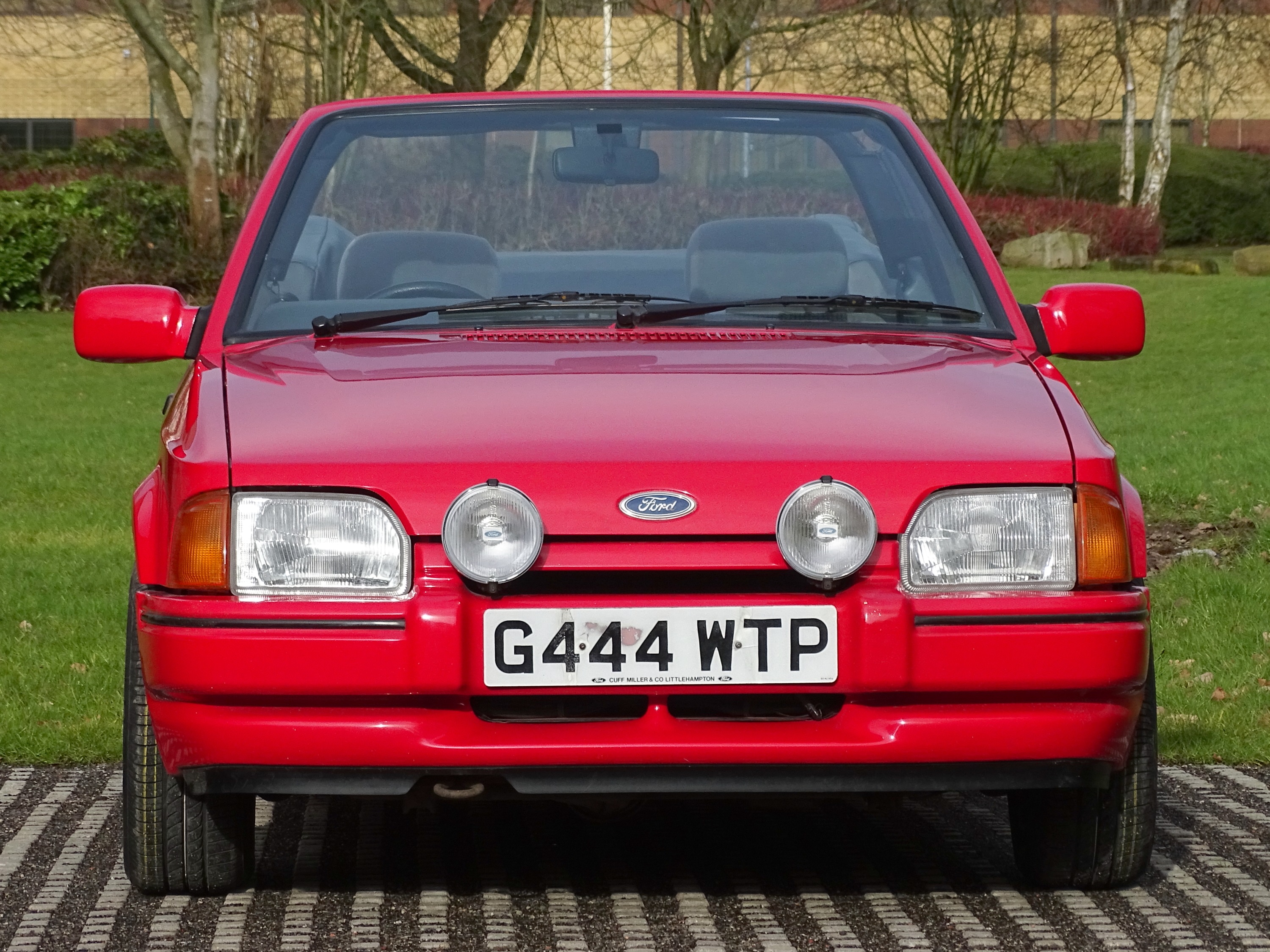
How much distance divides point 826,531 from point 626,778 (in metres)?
0.53

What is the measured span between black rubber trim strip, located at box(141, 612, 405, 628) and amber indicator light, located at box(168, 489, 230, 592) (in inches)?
2.4

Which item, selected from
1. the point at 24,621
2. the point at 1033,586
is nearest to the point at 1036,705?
the point at 1033,586

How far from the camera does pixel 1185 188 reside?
156 ft

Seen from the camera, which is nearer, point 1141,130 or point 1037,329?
point 1037,329

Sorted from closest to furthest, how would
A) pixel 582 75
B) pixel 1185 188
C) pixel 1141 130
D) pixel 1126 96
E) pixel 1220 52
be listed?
pixel 582 75 → pixel 1126 96 → pixel 1185 188 → pixel 1220 52 → pixel 1141 130

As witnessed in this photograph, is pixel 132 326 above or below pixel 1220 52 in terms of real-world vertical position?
below

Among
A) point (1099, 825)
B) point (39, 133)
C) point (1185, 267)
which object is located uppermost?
point (39, 133)

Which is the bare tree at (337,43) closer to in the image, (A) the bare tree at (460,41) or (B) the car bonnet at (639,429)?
(A) the bare tree at (460,41)

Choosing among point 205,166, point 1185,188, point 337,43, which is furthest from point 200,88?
point 1185,188

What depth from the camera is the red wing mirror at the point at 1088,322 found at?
4285 millimetres

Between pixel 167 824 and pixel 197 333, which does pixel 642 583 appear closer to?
pixel 167 824

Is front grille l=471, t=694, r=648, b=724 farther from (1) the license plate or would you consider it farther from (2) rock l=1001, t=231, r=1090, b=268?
(2) rock l=1001, t=231, r=1090, b=268

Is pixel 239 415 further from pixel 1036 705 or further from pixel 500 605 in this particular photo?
pixel 1036 705

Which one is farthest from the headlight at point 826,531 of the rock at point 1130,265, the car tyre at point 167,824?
the rock at point 1130,265
